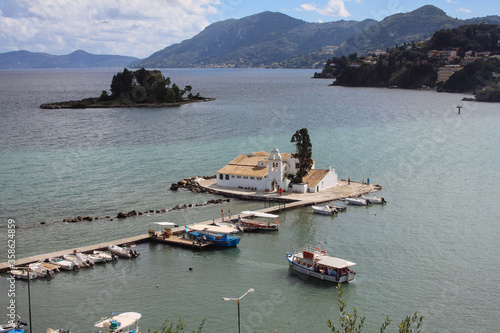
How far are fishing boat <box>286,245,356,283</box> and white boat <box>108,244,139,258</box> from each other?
10796mm

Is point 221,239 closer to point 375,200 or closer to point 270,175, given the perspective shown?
point 270,175

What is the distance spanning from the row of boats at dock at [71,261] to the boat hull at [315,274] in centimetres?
1091

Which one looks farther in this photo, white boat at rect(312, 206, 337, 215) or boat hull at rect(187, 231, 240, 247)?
white boat at rect(312, 206, 337, 215)

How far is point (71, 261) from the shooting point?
35719 mm

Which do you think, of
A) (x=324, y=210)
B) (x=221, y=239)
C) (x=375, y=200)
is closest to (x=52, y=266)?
(x=221, y=239)

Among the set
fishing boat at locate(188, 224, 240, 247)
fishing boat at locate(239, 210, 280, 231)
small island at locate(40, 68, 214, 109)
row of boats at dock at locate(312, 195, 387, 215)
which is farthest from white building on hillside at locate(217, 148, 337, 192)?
small island at locate(40, 68, 214, 109)

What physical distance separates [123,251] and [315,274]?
13.4m

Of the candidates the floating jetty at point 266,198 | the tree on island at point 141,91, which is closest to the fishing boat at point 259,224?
the floating jetty at point 266,198

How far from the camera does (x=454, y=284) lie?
32.8 m

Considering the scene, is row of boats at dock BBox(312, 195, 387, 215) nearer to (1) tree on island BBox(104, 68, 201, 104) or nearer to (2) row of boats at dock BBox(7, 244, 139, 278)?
(2) row of boats at dock BBox(7, 244, 139, 278)

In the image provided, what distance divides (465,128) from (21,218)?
3280 inches

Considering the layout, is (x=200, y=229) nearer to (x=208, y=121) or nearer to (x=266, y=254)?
(x=266, y=254)

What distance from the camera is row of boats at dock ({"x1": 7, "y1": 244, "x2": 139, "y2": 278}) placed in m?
34.1

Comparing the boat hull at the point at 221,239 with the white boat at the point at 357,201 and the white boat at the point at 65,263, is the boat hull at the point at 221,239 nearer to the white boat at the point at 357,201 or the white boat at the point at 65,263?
the white boat at the point at 65,263
